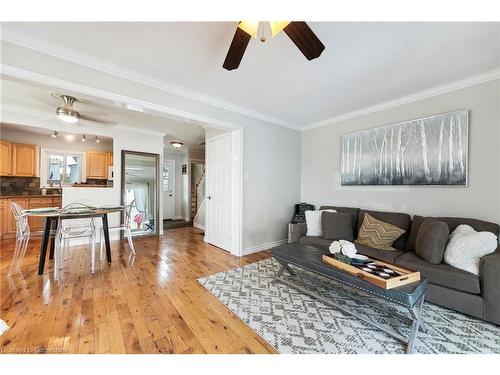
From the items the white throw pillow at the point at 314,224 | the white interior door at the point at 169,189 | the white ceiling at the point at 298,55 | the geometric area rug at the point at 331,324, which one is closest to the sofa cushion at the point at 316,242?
the white throw pillow at the point at 314,224

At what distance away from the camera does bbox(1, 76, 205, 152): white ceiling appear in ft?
9.78

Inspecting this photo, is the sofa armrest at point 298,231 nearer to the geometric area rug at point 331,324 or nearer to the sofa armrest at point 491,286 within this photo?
the geometric area rug at point 331,324

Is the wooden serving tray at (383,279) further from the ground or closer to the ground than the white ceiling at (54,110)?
closer to the ground

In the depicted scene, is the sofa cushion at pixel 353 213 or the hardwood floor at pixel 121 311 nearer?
the hardwood floor at pixel 121 311

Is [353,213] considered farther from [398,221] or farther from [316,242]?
[316,242]

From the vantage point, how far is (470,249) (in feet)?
6.13

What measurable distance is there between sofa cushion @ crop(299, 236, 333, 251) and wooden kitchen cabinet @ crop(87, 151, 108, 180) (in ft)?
16.6

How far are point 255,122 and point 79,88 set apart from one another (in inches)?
96.5

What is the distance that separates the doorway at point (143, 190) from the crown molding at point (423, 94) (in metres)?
4.03

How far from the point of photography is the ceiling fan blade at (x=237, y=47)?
148 cm

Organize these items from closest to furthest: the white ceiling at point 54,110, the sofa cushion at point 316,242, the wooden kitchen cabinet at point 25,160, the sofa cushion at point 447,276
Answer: the sofa cushion at point 447,276 < the sofa cushion at point 316,242 < the white ceiling at point 54,110 < the wooden kitchen cabinet at point 25,160

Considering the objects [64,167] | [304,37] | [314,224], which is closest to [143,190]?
[64,167]

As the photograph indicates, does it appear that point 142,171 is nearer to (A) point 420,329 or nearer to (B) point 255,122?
(B) point 255,122
